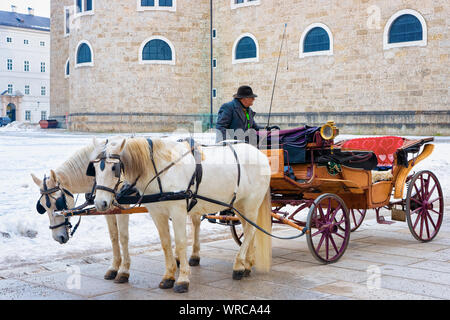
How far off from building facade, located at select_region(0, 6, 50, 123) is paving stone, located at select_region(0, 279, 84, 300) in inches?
2707

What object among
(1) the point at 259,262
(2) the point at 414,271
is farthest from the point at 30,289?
(2) the point at 414,271

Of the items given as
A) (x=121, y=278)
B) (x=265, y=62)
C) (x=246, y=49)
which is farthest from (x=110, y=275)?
(x=246, y=49)

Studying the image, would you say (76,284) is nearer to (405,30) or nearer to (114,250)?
(114,250)

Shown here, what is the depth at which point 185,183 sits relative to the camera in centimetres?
504

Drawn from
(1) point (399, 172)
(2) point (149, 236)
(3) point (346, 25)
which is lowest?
(2) point (149, 236)

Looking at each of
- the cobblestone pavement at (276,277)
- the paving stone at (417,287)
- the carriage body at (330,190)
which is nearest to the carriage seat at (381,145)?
the carriage body at (330,190)

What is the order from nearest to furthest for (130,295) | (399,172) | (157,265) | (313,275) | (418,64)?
(130,295), (313,275), (157,265), (399,172), (418,64)

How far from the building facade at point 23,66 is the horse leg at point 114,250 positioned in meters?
68.5

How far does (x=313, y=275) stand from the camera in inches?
220

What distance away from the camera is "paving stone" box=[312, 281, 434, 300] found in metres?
4.74

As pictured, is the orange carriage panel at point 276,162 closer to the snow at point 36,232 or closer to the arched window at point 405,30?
the snow at point 36,232

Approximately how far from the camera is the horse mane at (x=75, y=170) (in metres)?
5.31
